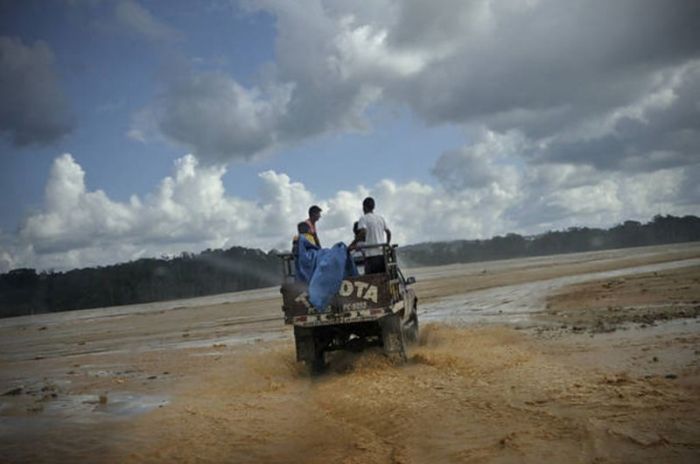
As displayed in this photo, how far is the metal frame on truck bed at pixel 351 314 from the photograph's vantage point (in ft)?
32.1

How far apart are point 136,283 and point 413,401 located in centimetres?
8184

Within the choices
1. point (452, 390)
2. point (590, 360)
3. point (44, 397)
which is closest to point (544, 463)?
point (452, 390)

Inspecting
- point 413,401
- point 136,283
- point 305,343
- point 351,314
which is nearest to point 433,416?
point 413,401

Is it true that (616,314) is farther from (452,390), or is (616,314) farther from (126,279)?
(126,279)

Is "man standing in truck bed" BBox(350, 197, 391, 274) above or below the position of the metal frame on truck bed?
above

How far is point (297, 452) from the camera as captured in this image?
19.9 feet

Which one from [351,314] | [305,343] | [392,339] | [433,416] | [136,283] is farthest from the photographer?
[136,283]

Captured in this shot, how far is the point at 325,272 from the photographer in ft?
32.2

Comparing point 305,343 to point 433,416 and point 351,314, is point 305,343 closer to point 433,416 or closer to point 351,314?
point 351,314

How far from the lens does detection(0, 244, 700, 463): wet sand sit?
18.5ft

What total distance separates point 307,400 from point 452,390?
2146 mm

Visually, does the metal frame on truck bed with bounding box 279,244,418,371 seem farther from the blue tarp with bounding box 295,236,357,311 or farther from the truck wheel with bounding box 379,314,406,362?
the blue tarp with bounding box 295,236,357,311

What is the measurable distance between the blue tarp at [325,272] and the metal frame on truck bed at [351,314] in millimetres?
115

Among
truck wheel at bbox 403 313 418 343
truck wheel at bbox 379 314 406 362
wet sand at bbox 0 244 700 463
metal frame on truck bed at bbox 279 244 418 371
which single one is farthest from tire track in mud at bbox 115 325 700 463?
A: truck wheel at bbox 403 313 418 343
